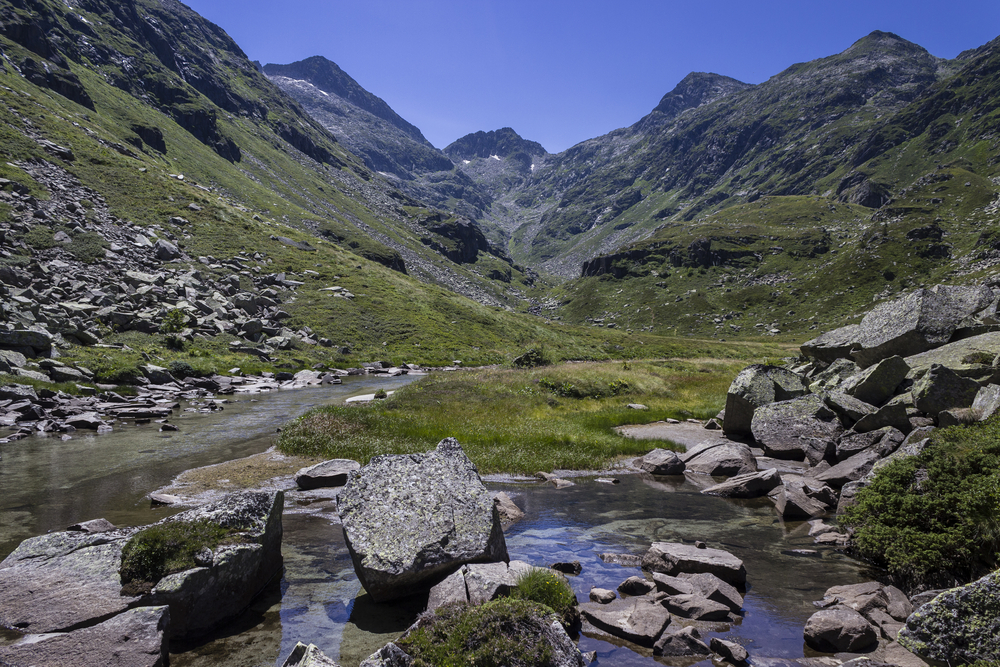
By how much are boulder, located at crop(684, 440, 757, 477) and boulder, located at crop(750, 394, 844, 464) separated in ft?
9.14

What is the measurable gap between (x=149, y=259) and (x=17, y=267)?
22154mm

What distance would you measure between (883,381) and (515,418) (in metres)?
18.8

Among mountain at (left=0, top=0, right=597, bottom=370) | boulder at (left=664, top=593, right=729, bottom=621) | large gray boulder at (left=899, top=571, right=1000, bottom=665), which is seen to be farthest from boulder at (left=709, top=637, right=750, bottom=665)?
mountain at (left=0, top=0, right=597, bottom=370)

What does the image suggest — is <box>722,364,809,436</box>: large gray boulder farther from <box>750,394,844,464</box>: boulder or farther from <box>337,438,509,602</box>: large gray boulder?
<box>337,438,509,602</box>: large gray boulder

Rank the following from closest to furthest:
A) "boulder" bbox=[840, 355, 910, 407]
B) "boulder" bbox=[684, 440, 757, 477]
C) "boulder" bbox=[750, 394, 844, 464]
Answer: "boulder" bbox=[684, 440, 757, 477] < "boulder" bbox=[750, 394, 844, 464] < "boulder" bbox=[840, 355, 910, 407]

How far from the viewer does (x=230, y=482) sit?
1844cm

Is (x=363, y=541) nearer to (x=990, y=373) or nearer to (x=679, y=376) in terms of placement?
(x=990, y=373)

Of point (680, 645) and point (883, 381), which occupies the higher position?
point (883, 381)

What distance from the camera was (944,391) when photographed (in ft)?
63.1

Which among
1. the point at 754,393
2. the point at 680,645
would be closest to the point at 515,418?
the point at 754,393

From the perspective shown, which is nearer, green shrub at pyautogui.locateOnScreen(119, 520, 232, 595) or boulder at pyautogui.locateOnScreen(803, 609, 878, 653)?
boulder at pyautogui.locateOnScreen(803, 609, 878, 653)

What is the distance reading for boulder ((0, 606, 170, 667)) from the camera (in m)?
7.21

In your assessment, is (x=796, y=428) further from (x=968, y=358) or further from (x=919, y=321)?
(x=919, y=321)

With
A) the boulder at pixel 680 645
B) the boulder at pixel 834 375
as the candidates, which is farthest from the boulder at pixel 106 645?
the boulder at pixel 834 375
